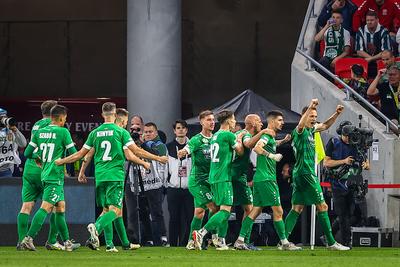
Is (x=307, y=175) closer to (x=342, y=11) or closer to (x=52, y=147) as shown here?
(x=52, y=147)

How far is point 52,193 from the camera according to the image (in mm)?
22219

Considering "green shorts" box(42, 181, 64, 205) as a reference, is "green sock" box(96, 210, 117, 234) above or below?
below

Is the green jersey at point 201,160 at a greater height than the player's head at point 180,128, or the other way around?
the player's head at point 180,128

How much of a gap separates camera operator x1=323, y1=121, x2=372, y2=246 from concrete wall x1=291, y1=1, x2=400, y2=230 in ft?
7.47

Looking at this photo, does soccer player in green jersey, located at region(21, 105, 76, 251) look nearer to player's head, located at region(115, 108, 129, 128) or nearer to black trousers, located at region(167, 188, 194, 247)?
player's head, located at region(115, 108, 129, 128)

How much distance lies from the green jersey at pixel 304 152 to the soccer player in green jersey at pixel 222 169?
881mm

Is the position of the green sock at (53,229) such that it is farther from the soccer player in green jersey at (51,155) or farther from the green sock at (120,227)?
the green sock at (120,227)

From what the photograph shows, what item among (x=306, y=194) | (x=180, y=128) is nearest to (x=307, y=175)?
(x=306, y=194)

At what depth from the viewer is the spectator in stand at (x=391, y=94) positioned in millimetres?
28188

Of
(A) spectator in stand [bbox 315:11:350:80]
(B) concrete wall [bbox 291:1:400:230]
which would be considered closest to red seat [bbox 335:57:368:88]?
(A) spectator in stand [bbox 315:11:350:80]

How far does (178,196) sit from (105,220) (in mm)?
4797

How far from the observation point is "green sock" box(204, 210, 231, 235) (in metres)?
22.6

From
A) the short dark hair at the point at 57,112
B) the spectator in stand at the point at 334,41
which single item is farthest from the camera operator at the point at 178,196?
the spectator in stand at the point at 334,41

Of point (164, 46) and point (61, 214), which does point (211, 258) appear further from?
point (164, 46)
